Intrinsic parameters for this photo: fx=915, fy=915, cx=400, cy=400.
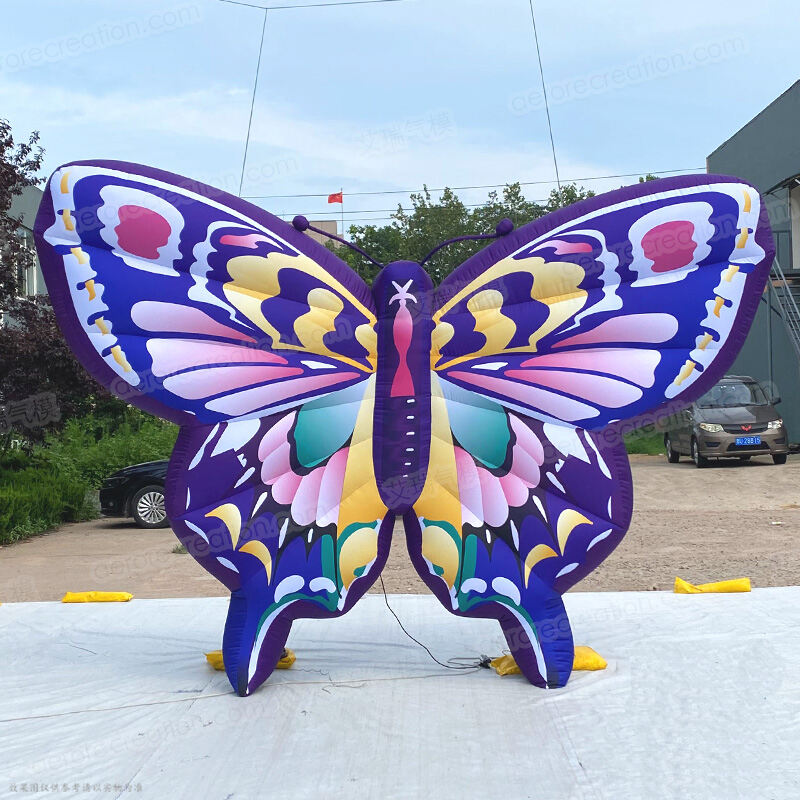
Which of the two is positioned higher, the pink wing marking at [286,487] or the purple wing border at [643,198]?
the purple wing border at [643,198]

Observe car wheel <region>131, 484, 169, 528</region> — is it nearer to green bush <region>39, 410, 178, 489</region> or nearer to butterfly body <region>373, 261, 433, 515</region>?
green bush <region>39, 410, 178, 489</region>

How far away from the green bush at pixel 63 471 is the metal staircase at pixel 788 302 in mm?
8884

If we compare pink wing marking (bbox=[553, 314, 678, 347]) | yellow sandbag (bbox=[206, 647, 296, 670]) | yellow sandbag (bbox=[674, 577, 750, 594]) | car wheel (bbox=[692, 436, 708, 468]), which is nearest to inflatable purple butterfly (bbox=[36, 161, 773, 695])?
pink wing marking (bbox=[553, 314, 678, 347])

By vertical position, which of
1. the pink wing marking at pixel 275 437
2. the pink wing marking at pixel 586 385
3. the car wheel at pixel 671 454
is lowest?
the car wheel at pixel 671 454

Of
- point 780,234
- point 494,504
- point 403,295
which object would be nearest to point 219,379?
point 403,295

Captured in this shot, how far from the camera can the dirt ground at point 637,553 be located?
19.2 feet

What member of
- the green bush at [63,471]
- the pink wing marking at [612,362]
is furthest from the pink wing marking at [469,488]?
the green bush at [63,471]

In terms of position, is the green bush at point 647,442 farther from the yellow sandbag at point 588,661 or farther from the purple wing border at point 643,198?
the purple wing border at point 643,198

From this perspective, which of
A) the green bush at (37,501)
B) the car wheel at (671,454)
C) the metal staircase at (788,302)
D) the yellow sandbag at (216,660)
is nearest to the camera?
the yellow sandbag at (216,660)

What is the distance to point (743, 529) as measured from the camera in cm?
764

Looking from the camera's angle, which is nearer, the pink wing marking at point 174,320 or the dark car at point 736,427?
the pink wing marking at point 174,320

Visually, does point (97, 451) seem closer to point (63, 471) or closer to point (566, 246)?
point (63, 471)

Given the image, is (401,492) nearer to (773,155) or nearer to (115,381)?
(115,381)

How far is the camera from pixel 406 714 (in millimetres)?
2953
